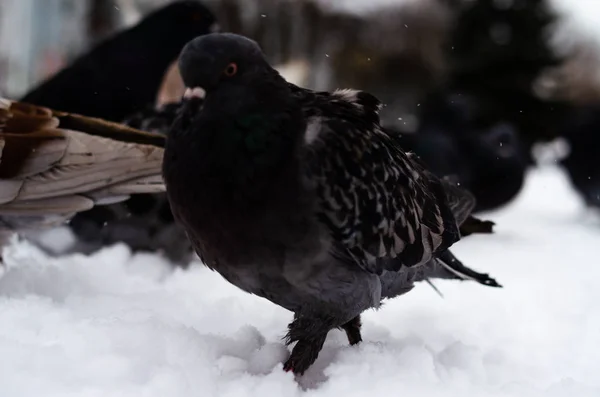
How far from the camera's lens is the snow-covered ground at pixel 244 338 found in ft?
5.71

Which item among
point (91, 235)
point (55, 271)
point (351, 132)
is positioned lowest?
point (91, 235)

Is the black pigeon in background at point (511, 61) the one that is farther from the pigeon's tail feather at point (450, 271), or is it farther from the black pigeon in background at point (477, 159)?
the pigeon's tail feather at point (450, 271)

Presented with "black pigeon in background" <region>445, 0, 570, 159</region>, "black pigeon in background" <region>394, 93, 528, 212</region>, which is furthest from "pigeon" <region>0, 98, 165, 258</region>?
"black pigeon in background" <region>445, 0, 570, 159</region>

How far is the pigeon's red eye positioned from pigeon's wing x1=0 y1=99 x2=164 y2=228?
44.2 inches

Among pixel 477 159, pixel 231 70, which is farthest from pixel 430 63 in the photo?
pixel 231 70

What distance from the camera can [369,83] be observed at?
18047 mm

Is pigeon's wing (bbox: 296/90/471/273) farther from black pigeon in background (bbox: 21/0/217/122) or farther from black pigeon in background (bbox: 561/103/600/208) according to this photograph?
black pigeon in background (bbox: 561/103/600/208)

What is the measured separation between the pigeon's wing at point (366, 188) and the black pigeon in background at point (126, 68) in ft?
8.79

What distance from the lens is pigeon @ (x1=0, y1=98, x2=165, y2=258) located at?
8.76ft

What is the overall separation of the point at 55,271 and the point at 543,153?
13.6 m

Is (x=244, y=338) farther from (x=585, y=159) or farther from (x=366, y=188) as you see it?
(x=585, y=159)

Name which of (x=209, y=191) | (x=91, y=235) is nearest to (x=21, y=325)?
(x=209, y=191)

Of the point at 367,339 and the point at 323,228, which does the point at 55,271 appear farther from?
the point at 323,228

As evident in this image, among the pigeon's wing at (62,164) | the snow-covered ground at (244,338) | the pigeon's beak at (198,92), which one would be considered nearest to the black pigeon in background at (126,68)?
the snow-covered ground at (244,338)
